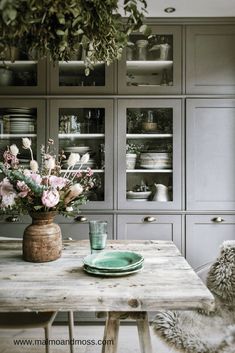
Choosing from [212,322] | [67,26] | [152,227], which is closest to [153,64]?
[152,227]

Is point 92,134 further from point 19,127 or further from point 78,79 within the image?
point 19,127

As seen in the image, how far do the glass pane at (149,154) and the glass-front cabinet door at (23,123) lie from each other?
0.67 m

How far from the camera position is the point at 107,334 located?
1281mm

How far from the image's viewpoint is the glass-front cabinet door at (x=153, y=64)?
2418 millimetres

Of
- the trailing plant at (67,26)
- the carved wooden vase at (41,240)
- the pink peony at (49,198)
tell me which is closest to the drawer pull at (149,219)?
the carved wooden vase at (41,240)

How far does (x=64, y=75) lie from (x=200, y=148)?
118cm

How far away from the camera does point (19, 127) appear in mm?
2482

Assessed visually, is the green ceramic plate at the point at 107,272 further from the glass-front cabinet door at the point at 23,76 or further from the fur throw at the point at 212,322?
the glass-front cabinet door at the point at 23,76

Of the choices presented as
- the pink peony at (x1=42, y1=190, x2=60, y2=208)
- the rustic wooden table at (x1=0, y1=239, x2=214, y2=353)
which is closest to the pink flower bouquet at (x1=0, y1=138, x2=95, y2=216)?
the pink peony at (x1=42, y1=190, x2=60, y2=208)

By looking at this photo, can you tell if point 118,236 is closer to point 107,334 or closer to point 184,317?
point 184,317

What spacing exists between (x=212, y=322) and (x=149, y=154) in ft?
4.29

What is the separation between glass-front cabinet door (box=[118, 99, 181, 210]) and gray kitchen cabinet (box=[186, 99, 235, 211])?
0.09 metres

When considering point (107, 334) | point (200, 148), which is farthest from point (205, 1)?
point (107, 334)

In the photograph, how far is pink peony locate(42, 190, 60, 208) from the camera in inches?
53.2
